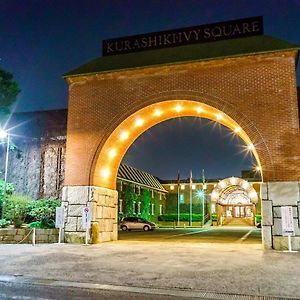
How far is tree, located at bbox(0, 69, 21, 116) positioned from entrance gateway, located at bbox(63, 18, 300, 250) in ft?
13.0

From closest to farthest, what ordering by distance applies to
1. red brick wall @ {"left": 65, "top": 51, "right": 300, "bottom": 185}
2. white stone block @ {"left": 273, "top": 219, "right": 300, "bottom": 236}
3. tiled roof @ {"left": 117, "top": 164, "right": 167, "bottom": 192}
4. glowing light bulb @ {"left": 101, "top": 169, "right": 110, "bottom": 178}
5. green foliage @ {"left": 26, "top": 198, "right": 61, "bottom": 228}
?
white stone block @ {"left": 273, "top": 219, "right": 300, "bottom": 236} < red brick wall @ {"left": 65, "top": 51, "right": 300, "bottom": 185} < glowing light bulb @ {"left": 101, "top": 169, "right": 110, "bottom": 178} < green foliage @ {"left": 26, "top": 198, "right": 61, "bottom": 228} < tiled roof @ {"left": 117, "top": 164, "right": 167, "bottom": 192}

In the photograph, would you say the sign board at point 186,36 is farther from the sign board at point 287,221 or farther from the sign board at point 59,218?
the sign board at point 59,218

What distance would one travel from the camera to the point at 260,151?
16.1 m

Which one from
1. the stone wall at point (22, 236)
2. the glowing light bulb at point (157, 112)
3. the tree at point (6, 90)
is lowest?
the stone wall at point (22, 236)

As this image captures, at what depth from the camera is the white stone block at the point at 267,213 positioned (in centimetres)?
1556

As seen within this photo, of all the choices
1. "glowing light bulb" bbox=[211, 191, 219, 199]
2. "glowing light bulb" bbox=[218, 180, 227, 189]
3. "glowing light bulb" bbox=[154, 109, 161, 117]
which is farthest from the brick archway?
"glowing light bulb" bbox=[211, 191, 219, 199]

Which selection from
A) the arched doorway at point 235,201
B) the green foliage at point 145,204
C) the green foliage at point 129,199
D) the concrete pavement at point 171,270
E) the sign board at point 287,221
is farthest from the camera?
the arched doorway at point 235,201

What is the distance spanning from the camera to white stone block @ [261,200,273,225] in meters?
15.6

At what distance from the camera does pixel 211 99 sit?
1734cm

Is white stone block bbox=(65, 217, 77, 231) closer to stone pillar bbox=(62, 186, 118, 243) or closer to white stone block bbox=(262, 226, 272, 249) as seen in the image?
stone pillar bbox=(62, 186, 118, 243)

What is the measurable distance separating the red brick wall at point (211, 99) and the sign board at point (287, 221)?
1269 mm

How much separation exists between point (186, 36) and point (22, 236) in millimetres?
12541

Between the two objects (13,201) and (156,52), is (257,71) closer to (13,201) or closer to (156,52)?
(156,52)

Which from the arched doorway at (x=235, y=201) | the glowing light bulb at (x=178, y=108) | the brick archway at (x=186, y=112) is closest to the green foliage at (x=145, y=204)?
the arched doorway at (x=235, y=201)
